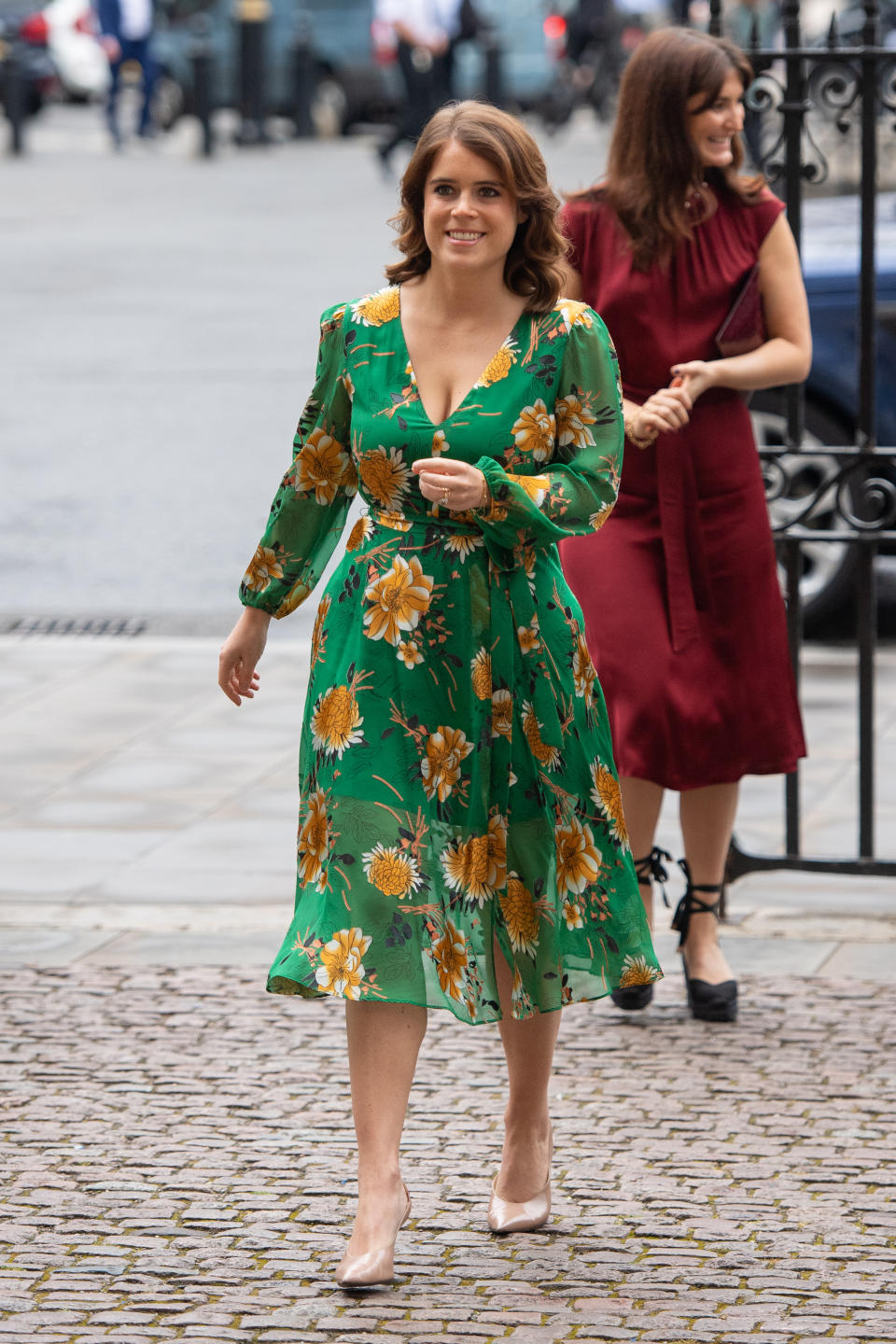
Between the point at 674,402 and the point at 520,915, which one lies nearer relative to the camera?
the point at 520,915

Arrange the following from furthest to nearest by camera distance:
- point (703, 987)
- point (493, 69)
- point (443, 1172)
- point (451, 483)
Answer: point (493, 69) < point (703, 987) < point (443, 1172) < point (451, 483)

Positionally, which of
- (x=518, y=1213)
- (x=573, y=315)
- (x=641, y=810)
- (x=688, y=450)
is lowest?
(x=518, y=1213)

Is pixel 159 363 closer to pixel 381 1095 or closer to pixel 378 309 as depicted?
pixel 378 309

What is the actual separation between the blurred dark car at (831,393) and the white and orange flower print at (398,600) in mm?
4293

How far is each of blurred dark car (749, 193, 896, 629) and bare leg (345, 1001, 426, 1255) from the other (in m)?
4.42

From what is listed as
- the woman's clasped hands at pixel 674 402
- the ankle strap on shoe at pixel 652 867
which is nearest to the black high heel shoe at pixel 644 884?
the ankle strap on shoe at pixel 652 867

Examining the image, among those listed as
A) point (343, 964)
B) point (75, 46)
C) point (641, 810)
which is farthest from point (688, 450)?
point (75, 46)

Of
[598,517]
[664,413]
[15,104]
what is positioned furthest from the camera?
[15,104]

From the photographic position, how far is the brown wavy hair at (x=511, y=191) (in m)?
3.62

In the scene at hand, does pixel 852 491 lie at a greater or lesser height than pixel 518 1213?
greater

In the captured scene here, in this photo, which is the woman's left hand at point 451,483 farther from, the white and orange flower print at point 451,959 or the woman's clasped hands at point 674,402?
the woman's clasped hands at point 674,402

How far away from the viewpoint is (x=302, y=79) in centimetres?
2892

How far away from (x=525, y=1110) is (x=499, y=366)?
1.21 m

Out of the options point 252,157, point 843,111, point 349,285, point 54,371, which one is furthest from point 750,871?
point 252,157
